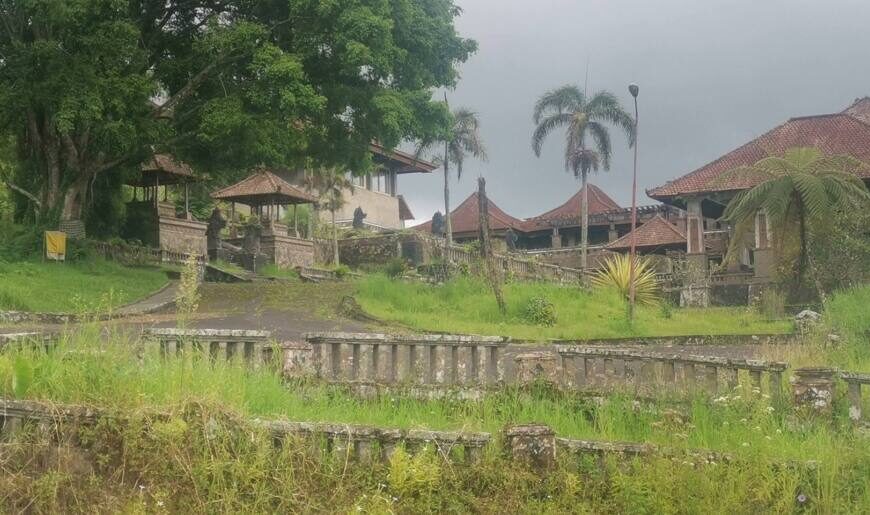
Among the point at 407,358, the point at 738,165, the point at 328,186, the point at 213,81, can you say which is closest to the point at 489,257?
the point at 213,81

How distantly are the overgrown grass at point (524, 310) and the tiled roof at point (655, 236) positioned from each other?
16255 millimetres

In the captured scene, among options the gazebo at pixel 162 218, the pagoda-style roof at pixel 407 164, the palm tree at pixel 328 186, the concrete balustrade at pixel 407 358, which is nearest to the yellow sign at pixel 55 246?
the gazebo at pixel 162 218

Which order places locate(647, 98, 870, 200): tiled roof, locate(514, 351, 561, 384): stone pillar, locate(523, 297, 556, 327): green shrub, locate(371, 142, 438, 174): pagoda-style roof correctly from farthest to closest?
locate(371, 142, 438, 174): pagoda-style roof
locate(647, 98, 870, 200): tiled roof
locate(523, 297, 556, 327): green shrub
locate(514, 351, 561, 384): stone pillar

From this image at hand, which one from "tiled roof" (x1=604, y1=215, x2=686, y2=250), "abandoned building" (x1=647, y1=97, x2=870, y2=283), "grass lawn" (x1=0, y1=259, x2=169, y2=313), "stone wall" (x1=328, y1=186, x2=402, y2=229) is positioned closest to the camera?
"grass lawn" (x1=0, y1=259, x2=169, y2=313)

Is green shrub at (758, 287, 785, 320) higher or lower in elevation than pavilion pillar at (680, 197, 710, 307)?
lower

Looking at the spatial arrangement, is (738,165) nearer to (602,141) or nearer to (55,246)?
(602,141)

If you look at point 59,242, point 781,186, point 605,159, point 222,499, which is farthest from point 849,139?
point 222,499

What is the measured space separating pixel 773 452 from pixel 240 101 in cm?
1703

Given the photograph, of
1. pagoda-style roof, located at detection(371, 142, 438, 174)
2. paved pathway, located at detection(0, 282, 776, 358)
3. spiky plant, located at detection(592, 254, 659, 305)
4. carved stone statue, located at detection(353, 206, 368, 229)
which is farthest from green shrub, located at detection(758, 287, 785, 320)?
pagoda-style roof, located at detection(371, 142, 438, 174)

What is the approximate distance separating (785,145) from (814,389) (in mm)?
26207

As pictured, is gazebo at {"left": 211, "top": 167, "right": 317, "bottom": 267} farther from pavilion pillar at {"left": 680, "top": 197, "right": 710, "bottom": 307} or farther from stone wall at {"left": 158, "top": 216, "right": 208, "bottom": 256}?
pavilion pillar at {"left": 680, "top": 197, "right": 710, "bottom": 307}

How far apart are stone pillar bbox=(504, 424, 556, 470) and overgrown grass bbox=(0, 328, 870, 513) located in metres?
0.10

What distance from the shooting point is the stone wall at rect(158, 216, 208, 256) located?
30781 mm

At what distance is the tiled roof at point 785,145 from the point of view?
31.0 meters
